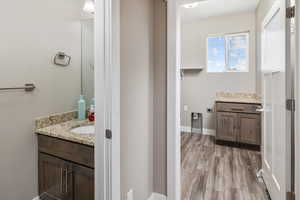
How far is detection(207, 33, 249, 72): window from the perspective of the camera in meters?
3.92

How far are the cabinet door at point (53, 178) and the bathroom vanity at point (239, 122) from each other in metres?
2.93

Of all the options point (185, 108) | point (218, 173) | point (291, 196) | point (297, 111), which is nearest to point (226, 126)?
point (185, 108)

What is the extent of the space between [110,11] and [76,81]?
119 centimetres

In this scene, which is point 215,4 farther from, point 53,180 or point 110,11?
point 53,180

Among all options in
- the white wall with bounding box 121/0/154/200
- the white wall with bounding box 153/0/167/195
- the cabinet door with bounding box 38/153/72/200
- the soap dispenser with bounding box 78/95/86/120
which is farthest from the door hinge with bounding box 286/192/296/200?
the soap dispenser with bounding box 78/95/86/120

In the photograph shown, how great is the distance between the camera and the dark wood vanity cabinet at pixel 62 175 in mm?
1389

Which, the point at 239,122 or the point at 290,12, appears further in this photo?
the point at 239,122

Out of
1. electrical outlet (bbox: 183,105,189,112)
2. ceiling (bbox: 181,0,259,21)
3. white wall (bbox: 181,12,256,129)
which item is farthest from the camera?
electrical outlet (bbox: 183,105,189,112)

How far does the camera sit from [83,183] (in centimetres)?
140

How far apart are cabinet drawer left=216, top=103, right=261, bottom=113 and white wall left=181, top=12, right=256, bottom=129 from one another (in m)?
0.68

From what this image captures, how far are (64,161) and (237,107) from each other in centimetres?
303

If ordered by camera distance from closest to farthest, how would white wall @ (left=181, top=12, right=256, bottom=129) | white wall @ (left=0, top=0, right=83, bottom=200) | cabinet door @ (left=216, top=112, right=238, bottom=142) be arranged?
white wall @ (left=0, top=0, right=83, bottom=200) → cabinet door @ (left=216, top=112, right=238, bottom=142) → white wall @ (left=181, top=12, right=256, bottom=129)

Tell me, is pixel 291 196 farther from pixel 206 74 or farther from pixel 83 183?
pixel 206 74

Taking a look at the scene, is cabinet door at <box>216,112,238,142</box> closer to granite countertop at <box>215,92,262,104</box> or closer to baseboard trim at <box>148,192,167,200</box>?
granite countertop at <box>215,92,262,104</box>
